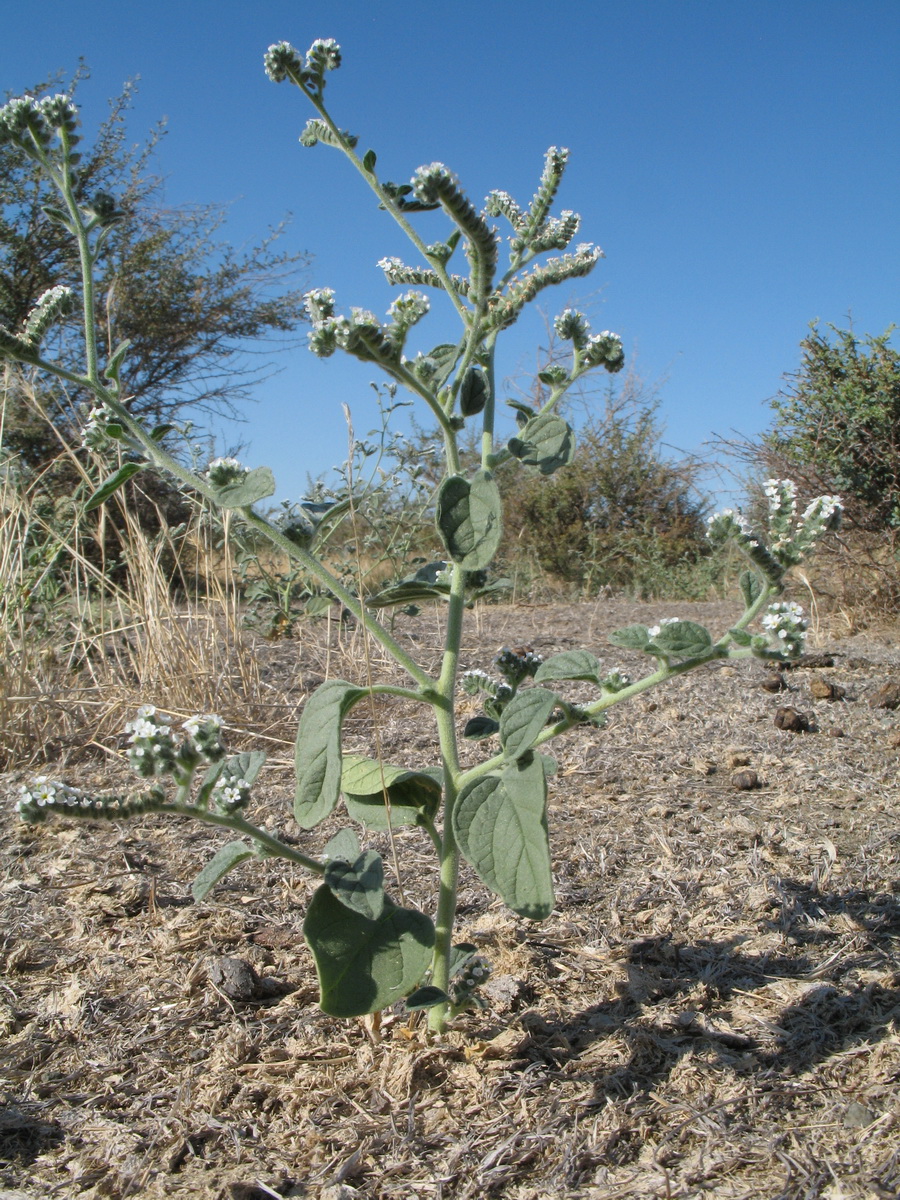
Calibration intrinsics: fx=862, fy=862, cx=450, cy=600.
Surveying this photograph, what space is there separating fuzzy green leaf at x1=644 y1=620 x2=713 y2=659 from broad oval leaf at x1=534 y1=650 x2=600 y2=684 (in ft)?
0.34

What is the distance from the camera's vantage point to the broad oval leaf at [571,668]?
4.30ft

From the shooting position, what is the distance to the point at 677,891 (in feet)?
6.91

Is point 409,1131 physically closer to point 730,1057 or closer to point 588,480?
point 730,1057

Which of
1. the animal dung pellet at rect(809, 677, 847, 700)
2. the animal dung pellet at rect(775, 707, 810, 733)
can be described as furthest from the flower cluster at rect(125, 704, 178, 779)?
the animal dung pellet at rect(809, 677, 847, 700)

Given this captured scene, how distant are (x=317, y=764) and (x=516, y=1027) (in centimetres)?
68

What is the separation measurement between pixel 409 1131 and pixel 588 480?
30.2ft

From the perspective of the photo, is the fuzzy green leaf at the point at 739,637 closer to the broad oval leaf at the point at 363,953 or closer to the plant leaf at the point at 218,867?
the broad oval leaf at the point at 363,953

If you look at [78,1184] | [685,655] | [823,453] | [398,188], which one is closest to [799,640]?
[685,655]

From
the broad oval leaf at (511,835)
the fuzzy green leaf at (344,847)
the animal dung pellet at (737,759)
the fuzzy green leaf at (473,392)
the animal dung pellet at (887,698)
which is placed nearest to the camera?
the broad oval leaf at (511,835)

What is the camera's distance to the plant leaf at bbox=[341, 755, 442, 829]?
1.60m

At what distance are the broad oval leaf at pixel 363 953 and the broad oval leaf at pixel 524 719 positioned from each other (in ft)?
1.16

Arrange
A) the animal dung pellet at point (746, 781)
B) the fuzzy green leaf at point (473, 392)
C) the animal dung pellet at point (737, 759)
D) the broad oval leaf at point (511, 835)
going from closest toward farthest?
the broad oval leaf at point (511, 835), the fuzzy green leaf at point (473, 392), the animal dung pellet at point (746, 781), the animal dung pellet at point (737, 759)

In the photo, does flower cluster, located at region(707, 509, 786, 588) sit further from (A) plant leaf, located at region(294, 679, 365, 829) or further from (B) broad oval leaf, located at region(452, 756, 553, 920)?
(A) plant leaf, located at region(294, 679, 365, 829)

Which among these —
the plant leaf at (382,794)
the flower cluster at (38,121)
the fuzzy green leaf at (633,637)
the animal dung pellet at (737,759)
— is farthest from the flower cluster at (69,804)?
the animal dung pellet at (737,759)
